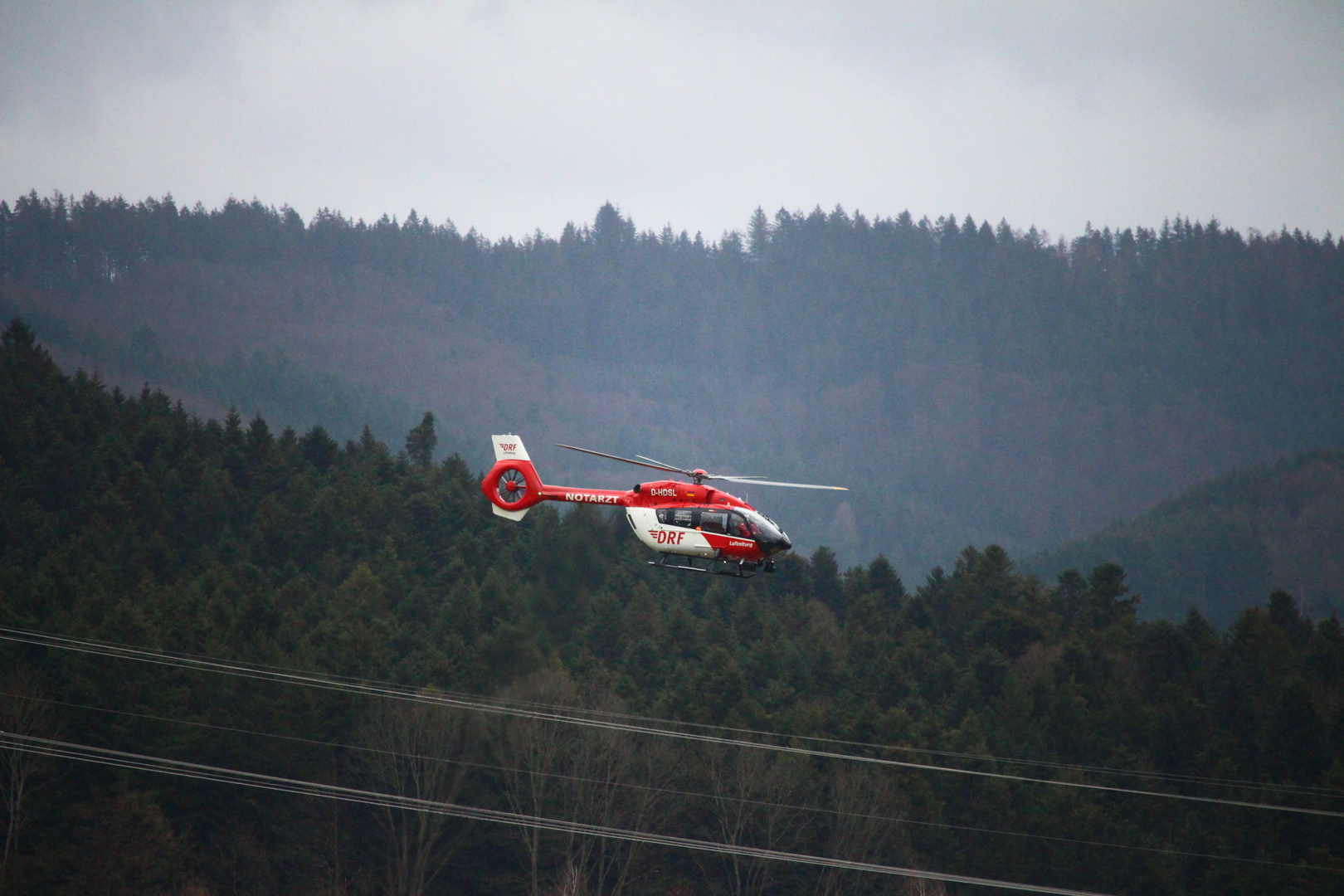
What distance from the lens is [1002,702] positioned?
2820 inches

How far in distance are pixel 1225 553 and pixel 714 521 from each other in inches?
6496

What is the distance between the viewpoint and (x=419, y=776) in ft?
192

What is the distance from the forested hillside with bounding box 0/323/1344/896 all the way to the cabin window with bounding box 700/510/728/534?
26.9m

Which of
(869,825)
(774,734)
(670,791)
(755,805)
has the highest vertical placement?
(774,734)

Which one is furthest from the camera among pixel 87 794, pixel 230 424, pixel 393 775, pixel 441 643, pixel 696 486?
pixel 230 424

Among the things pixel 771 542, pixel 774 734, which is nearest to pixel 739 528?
pixel 771 542

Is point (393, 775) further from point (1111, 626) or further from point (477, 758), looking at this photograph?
point (1111, 626)

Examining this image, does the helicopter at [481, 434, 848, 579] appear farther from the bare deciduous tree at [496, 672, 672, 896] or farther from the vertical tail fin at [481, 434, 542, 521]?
the bare deciduous tree at [496, 672, 672, 896]

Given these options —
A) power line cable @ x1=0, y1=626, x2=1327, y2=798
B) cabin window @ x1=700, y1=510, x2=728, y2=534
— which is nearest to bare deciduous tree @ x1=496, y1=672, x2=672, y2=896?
power line cable @ x1=0, y1=626, x2=1327, y2=798

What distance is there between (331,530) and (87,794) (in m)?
39.1

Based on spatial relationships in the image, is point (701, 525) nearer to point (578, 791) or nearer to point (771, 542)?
point (771, 542)

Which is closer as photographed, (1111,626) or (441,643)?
(441,643)

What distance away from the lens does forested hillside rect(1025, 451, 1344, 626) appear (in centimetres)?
17462

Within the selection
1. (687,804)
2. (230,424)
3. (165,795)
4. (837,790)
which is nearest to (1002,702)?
(837,790)
